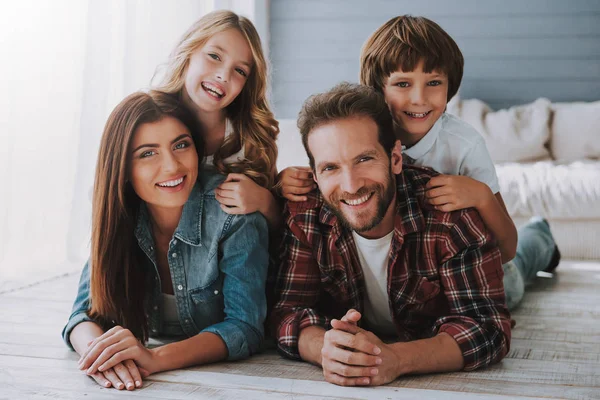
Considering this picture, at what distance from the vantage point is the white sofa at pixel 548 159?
3.68 metres

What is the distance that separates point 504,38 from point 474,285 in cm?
375

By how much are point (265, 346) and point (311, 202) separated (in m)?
0.43

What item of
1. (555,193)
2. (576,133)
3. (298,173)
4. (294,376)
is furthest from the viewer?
(576,133)

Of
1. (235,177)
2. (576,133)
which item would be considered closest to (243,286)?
(235,177)

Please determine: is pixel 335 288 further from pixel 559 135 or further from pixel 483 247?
pixel 559 135

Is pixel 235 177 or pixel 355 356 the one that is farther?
pixel 235 177

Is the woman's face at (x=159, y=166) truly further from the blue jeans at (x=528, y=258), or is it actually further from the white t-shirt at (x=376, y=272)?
the blue jeans at (x=528, y=258)

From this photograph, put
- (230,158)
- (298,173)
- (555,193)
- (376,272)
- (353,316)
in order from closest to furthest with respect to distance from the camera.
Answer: (353,316), (376,272), (298,173), (230,158), (555,193)

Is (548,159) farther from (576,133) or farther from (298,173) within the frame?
(298,173)

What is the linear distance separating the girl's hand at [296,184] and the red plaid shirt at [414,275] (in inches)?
1.2

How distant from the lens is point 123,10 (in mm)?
3414

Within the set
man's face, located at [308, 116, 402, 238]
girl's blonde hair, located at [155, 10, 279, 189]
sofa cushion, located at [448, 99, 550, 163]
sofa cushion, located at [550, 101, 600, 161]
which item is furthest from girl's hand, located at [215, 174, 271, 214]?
sofa cushion, located at [550, 101, 600, 161]

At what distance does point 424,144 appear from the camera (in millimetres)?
2070

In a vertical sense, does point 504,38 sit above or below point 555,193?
above
